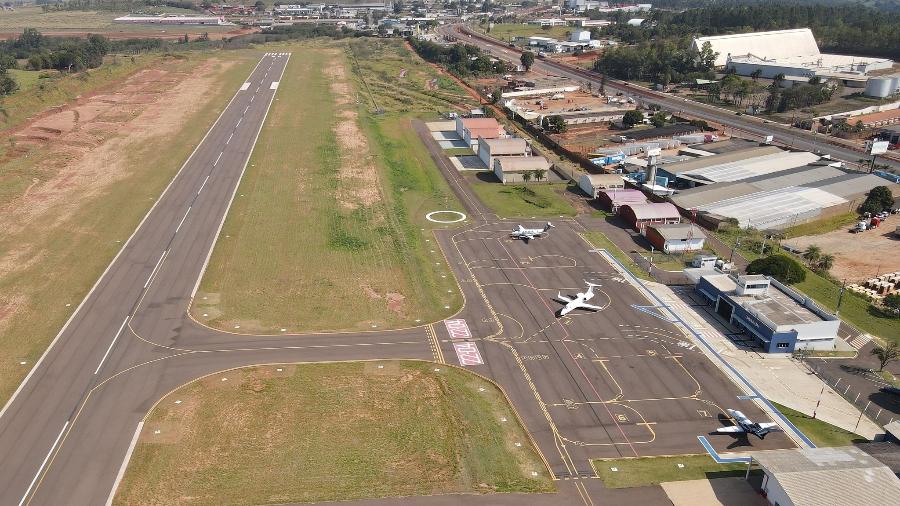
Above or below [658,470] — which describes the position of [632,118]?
above

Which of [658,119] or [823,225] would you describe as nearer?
[823,225]

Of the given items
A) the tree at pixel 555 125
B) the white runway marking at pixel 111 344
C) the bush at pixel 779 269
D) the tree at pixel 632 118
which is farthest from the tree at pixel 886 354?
the tree at pixel 632 118

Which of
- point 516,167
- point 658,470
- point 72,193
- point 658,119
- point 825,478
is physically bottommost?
point 658,470

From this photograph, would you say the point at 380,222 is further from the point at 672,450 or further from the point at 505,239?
the point at 672,450

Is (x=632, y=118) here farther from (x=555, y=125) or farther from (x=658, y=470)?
(x=658, y=470)

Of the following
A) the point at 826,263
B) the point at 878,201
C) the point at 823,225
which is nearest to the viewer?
the point at 826,263

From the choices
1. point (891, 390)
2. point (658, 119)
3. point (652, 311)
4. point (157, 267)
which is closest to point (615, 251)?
point (652, 311)

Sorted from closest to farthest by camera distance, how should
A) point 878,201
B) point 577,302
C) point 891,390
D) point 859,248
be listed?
point 891,390
point 577,302
point 859,248
point 878,201

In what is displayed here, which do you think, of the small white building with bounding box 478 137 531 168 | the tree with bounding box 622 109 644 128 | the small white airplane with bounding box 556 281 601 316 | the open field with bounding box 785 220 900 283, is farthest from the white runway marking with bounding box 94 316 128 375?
the tree with bounding box 622 109 644 128
